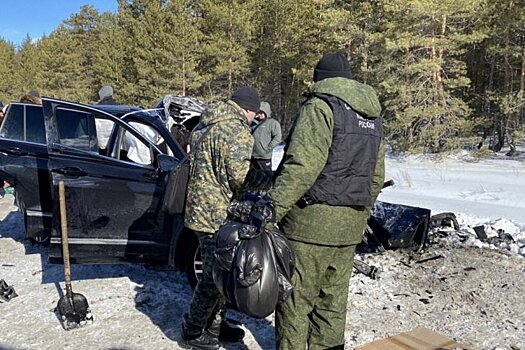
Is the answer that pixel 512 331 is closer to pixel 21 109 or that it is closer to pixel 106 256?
pixel 106 256

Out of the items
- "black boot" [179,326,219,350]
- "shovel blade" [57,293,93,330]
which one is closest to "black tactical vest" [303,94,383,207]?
"black boot" [179,326,219,350]

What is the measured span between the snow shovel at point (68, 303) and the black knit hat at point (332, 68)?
93.5 inches

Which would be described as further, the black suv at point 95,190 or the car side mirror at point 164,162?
the car side mirror at point 164,162

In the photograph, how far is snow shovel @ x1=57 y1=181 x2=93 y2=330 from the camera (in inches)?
151

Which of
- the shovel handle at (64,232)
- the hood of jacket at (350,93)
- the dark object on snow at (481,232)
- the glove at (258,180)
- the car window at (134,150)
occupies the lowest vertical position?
the dark object on snow at (481,232)

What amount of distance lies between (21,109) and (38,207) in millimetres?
1488

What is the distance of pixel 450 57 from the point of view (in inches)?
706

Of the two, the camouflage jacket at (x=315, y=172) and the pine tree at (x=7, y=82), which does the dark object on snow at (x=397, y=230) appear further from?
the pine tree at (x=7, y=82)

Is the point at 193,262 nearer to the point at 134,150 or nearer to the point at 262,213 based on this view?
the point at 134,150

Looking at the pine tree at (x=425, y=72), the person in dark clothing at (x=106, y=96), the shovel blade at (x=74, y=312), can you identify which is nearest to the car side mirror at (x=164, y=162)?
the shovel blade at (x=74, y=312)

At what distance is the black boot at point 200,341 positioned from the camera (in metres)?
3.46

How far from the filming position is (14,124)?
205 inches

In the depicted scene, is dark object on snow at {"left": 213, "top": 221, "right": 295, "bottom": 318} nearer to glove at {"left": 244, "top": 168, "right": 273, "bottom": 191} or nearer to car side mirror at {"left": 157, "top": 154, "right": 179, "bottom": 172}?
glove at {"left": 244, "top": 168, "right": 273, "bottom": 191}

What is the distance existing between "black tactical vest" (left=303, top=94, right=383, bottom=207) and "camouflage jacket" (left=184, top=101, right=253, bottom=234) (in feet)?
2.17
